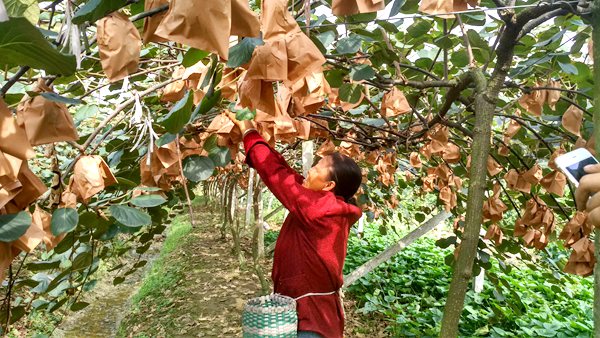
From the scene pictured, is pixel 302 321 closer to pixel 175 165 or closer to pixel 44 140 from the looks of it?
pixel 175 165

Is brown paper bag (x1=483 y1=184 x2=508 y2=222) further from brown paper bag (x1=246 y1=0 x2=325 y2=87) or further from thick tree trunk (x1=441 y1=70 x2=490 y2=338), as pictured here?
brown paper bag (x1=246 y1=0 x2=325 y2=87)

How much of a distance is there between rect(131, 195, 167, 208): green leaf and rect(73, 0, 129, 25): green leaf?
0.74 metres

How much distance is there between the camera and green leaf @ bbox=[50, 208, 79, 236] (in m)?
0.90

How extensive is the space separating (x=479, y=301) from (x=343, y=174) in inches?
155

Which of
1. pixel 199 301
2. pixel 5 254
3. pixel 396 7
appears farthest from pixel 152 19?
pixel 199 301

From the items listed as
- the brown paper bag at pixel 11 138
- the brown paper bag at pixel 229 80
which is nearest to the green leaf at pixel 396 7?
the brown paper bag at pixel 229 80

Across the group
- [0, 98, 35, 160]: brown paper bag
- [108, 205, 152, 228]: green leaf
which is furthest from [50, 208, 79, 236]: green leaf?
[0, 98, 35, 160]: brown paper bag

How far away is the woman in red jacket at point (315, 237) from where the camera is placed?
1.81 meters

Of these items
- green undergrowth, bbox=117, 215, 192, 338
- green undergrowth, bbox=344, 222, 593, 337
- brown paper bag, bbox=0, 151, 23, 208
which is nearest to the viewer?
brown paper bag, bbox=0, 151, 23, 208

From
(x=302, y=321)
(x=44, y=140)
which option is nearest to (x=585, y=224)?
(x=302, y=321)

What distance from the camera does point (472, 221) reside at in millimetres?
1003

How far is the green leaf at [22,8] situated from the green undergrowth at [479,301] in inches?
124

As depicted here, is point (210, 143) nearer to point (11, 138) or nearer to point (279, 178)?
point (279, 178)

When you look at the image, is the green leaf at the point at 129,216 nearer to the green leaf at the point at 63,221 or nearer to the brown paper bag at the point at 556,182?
the green leaf at the point at 63,221
